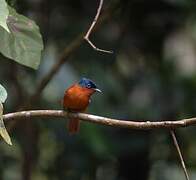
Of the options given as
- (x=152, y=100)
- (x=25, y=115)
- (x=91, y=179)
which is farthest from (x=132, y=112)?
(x=25, y=115)

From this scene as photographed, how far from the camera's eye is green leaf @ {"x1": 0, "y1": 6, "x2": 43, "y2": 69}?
249cm

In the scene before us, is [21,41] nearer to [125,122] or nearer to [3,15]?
[125,122]

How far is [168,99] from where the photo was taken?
4.50 metres

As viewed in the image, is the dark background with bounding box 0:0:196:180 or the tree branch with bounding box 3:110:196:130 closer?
the tree branch with bounding box 3:110:196:130

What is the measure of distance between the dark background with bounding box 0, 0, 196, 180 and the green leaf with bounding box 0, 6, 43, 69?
154 cm

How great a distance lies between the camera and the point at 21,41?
8.41 feet

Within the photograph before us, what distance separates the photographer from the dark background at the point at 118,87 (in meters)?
4.27

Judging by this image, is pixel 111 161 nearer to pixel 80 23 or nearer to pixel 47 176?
pixel 47 176

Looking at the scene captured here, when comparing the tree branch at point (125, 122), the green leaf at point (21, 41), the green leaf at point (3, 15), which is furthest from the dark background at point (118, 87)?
the green leaf at point (3, 15)

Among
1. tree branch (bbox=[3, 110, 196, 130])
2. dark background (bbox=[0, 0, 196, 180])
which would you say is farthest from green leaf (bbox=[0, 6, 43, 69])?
dark background (bbox=[0, 0, 196, 180])

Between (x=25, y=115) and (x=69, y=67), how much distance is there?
1775 mm

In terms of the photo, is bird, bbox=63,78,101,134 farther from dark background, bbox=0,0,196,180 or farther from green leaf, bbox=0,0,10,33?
green leaf, bbox=0,0,10,33

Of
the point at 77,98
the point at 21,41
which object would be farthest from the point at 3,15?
the point at 77,98

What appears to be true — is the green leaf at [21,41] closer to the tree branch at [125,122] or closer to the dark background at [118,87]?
the tree branch at [125,122]
